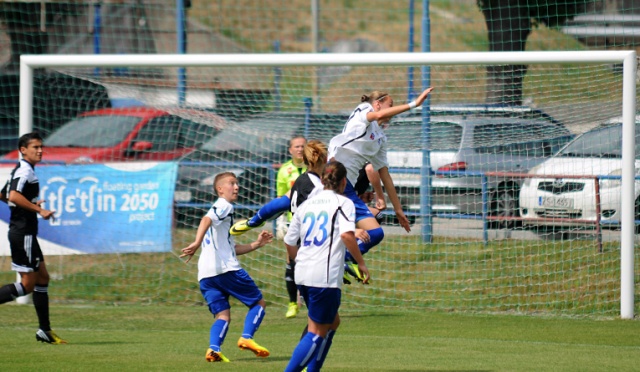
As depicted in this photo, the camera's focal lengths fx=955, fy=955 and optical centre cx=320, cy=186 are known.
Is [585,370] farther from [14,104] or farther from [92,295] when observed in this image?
[14,104]

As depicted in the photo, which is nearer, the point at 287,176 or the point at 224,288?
the point at 224,288

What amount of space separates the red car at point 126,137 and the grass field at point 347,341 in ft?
11.3

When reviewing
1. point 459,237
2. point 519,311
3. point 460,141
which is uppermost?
point 460,141

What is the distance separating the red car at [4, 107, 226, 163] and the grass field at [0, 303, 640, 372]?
11.3ft

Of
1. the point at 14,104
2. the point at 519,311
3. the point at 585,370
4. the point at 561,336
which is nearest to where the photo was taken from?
the point at 585,370

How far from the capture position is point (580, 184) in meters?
11.9

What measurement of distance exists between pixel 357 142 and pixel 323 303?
2.19 meters

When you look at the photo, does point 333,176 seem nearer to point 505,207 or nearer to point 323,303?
point 323,303

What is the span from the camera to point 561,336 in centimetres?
995

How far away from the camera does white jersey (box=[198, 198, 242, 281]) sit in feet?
27.1

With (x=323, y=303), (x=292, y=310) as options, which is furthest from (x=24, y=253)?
(x=323, y=303)

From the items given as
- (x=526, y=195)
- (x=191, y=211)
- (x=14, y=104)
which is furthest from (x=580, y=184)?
(x=14, y=104)

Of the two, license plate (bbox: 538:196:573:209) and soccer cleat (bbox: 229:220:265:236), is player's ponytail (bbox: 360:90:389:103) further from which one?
license plate (bbox: 538:196:573:209)

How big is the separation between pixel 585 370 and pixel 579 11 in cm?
931
